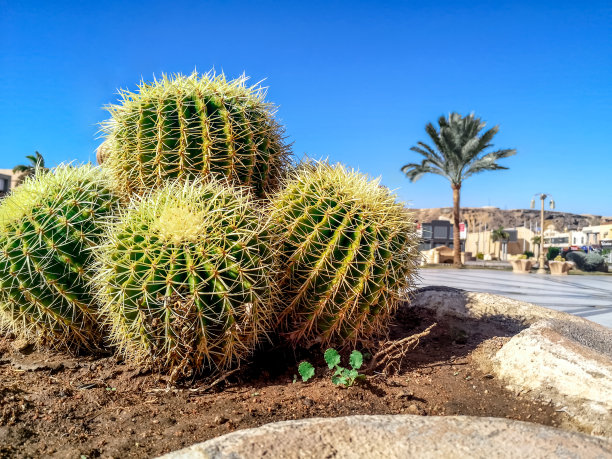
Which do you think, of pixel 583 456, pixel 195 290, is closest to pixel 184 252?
pixel 195 290

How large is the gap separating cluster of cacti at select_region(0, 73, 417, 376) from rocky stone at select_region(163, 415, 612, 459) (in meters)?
0.86

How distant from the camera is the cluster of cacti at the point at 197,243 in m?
2.65

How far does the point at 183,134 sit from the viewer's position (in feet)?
10.9

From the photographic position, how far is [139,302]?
2.64m

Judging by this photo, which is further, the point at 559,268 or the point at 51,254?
the point at 559,268

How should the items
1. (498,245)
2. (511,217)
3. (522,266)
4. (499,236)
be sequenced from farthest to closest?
(511,217), (499,236), (498,245), (522,266)

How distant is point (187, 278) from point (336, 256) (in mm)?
977

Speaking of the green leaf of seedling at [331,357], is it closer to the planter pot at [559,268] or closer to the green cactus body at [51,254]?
the green cactus body at [51,254]

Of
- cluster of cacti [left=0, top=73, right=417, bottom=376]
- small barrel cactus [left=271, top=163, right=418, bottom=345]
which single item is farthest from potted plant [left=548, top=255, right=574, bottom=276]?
small barrel cactus [left=271, top=163, right=418, bottom=345]

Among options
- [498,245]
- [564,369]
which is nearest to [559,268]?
[564,369]

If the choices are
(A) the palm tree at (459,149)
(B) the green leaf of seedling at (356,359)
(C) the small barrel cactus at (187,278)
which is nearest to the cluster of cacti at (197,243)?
(C) the small barrel cactus at (187,278)

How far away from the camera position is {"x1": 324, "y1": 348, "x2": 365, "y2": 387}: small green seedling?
2.88 m

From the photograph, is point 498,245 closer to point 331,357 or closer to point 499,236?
point 499,236

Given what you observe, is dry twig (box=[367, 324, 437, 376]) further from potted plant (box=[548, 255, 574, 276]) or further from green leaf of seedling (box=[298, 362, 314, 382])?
potted plant (box=[548, 255, 574, 276])
